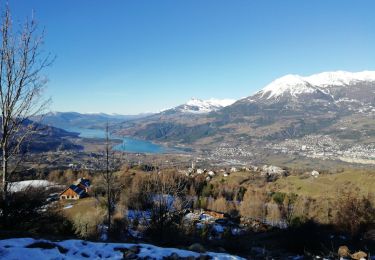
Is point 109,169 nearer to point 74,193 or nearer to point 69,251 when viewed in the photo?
point 69,251

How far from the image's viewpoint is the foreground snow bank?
23.1ft

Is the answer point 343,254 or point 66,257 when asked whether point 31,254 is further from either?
point 343,254

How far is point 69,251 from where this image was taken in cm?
781

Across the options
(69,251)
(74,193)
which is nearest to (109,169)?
(69,251)

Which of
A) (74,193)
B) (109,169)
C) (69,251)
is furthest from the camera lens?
(74,193)

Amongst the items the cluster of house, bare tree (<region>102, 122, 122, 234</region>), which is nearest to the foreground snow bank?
bare tree (<region>102, 122, 122, 234</region>)

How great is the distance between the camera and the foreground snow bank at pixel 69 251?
7.05 m

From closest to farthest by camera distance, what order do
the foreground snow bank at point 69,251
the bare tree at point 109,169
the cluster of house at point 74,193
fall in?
the foreground snow bank at point 69,251 < the bare tree at point 109,169 < the cluster of house at point 74,193

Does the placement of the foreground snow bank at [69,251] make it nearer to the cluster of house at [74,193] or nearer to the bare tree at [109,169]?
the bare tree at [109,169]

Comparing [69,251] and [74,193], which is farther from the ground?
[69,251]

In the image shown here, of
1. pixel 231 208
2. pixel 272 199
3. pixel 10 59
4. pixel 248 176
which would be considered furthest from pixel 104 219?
pixel 248 176

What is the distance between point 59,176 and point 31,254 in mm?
66697

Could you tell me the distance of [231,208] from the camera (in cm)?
5675

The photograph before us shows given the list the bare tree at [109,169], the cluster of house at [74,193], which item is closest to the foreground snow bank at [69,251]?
Answer: the bare tree at [109,169]
